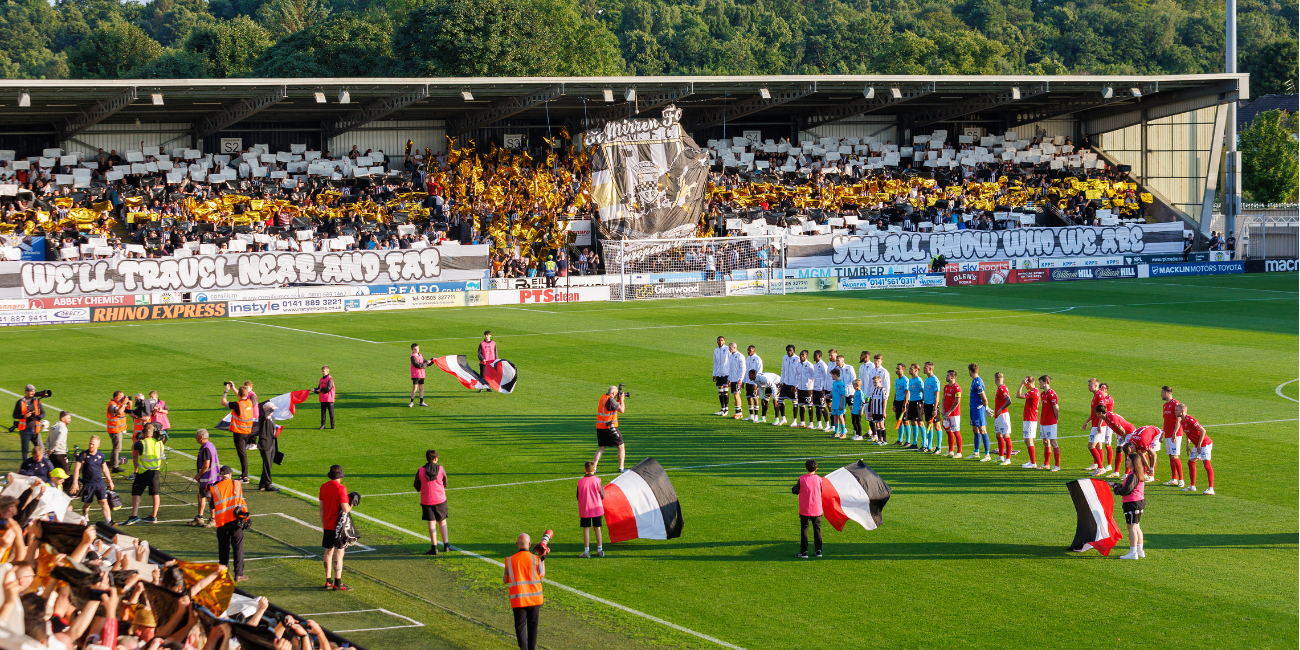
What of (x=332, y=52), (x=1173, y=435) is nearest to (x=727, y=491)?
(x=1173, y=435)

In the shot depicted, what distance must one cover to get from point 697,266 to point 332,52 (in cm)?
3947

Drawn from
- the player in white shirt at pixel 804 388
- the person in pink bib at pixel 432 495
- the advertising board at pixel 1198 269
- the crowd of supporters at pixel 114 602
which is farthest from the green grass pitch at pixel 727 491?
the advertising board at pixel 1198 269

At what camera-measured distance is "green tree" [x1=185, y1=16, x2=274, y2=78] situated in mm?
87500

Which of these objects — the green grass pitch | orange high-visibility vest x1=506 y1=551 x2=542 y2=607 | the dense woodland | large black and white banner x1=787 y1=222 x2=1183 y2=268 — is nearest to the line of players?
the green grass pitch

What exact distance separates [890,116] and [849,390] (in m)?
51.9

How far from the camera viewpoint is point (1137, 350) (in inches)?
1400

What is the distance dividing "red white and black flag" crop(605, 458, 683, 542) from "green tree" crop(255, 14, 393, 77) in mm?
71243

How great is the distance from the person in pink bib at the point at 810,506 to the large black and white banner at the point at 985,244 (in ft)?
138

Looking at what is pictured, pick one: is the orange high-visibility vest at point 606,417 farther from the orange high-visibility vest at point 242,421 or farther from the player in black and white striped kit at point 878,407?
the orange high-visibility vest at point 242,421

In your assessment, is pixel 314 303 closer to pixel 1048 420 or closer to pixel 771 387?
pixel 771 387

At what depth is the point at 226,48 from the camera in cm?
8750

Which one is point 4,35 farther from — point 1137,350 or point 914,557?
point 914,557

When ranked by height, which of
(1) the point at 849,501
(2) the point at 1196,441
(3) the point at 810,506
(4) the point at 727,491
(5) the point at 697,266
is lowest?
(4) the point at 727,491

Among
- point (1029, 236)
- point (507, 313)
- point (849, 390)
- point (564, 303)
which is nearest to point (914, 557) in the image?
point (849, 390)
